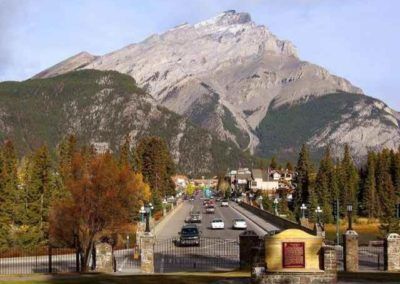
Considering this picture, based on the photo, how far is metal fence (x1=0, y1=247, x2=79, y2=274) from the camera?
147 ft

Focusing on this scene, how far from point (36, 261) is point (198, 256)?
10.9 m

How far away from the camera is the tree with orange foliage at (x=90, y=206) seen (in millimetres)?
57688

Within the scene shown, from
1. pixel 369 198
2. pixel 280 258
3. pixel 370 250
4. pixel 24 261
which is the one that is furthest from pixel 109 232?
pixel 369 198

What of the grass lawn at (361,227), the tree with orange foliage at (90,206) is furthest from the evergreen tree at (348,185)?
the tree with orange foliage at (90,206)

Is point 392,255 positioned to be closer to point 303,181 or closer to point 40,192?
point 40,192

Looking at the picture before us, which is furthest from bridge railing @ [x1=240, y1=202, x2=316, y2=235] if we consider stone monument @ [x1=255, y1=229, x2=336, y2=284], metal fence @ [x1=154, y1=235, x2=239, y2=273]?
stone monument @ [x1=255, y1=229, x2=336, y2=284]

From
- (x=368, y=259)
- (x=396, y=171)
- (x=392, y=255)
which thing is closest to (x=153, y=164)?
(x=396, y=171)

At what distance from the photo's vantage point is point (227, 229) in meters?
80.1

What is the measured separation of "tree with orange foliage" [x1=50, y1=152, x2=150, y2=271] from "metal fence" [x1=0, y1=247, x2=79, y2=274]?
53.4 inches

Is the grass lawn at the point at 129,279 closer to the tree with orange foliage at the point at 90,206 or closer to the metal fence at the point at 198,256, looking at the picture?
the metal fence at the point at 198,256

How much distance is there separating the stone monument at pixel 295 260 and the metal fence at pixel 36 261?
16598 millimetres

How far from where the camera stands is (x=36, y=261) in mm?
49094

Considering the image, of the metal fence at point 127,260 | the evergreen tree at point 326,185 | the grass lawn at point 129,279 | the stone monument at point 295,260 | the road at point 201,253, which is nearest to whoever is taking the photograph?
the stone monument at point 295,260

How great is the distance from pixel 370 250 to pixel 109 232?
2062 cm
